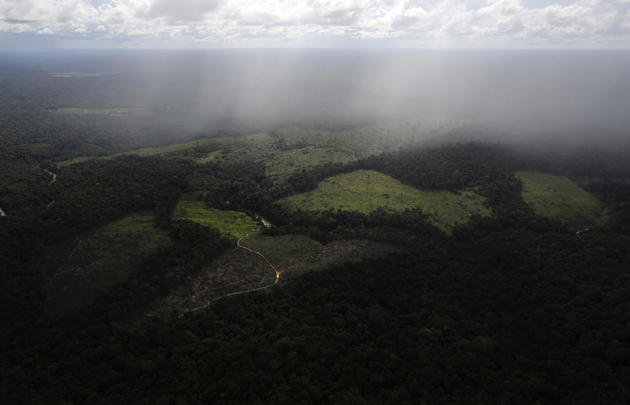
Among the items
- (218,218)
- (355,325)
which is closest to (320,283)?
(355,325)

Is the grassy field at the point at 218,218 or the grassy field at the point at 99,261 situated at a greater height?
the grassy field at the point at 99,261

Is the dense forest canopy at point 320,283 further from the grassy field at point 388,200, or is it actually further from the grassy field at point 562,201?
the grassy field at point 388,200

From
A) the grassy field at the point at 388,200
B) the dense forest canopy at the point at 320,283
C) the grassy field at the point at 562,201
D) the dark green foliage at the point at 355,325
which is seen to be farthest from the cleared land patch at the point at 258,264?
the grassy field at the point at 562,201

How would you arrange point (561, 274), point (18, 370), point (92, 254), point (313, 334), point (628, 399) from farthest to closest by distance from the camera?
point (92, 254) → point (561, 274) → point (313, 334) → point (18, 370) → point (628, 399)

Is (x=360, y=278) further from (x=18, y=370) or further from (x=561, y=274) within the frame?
(x=18, y=370)

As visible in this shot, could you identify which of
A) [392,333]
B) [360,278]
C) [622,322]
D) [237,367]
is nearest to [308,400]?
[237,367]

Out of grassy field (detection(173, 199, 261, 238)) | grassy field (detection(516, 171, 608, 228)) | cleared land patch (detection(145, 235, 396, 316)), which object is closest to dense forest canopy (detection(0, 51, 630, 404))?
cleared land patch (detection(145, 235, 396, 316))
